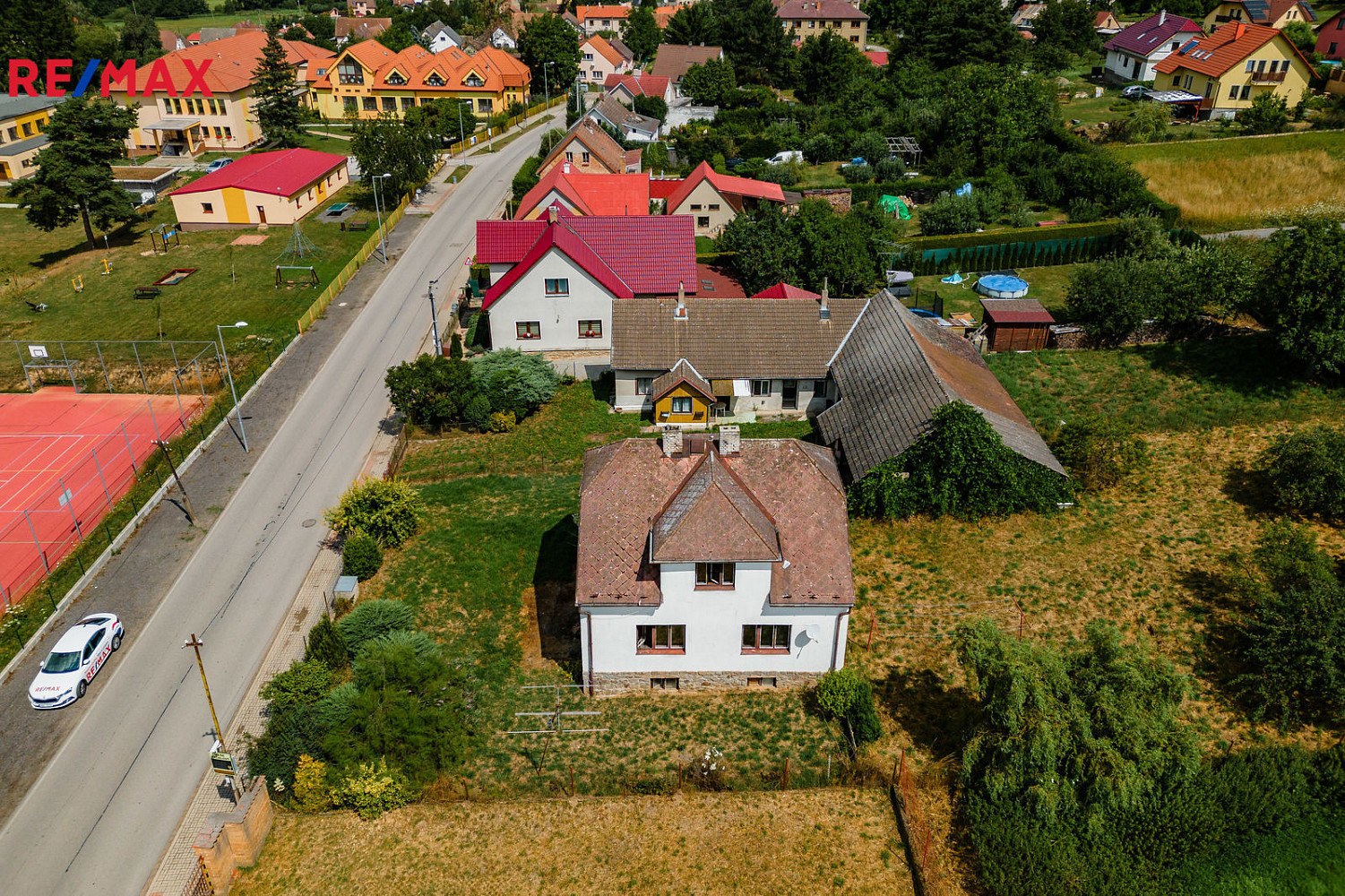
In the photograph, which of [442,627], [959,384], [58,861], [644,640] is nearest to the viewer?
[58,861]

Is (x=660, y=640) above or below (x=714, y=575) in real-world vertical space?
below

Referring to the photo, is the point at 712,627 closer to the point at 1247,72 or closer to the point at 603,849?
the point at 603,849

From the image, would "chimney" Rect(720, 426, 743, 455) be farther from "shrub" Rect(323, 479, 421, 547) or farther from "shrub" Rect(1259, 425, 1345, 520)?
"shrub" Rect(1259, 425, 1345, 520)

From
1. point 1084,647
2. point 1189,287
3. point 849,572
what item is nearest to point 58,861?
point 849,572

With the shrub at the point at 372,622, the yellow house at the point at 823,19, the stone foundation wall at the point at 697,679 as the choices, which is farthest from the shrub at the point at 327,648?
the yellow house at the point at 823,19

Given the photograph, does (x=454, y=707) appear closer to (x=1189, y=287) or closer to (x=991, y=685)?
(x=991, y=685)

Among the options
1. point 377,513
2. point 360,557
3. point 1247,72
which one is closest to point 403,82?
point 377,513
